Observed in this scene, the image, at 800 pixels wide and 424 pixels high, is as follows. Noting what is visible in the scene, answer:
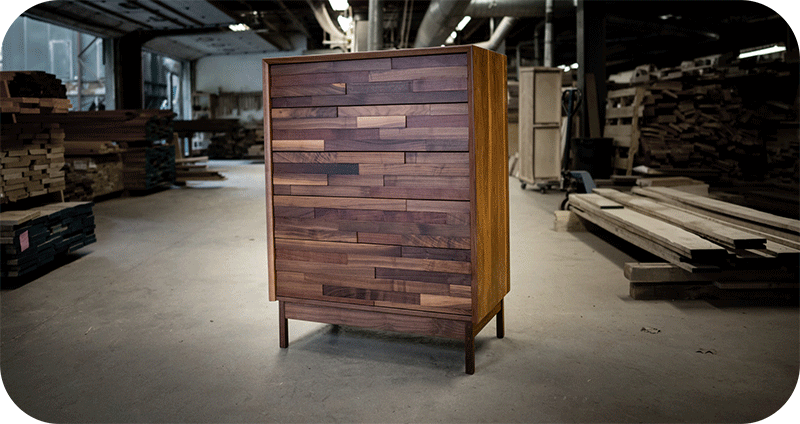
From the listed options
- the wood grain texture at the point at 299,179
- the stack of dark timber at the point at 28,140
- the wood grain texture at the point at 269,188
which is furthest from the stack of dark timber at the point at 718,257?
the stack of dark timber at the point at 28,140

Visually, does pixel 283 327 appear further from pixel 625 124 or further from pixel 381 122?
pixel 625 124

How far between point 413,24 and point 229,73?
7953 mm

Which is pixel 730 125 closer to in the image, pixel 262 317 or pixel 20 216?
pixel 262 317

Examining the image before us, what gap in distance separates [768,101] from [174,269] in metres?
9.78

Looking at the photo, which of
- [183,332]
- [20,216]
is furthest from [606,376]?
[20,216]

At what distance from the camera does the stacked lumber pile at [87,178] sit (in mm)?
8773

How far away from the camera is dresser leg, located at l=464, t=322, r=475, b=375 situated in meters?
2.68

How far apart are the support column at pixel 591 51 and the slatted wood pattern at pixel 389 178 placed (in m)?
7.90

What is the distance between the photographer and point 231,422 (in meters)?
2.26

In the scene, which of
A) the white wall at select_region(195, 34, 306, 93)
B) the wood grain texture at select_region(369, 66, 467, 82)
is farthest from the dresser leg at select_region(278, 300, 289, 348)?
the white wall at select_region(195, 34, 306, 93)

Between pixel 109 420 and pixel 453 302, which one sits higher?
pixel 453 302

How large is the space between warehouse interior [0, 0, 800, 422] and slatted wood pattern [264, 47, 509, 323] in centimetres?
8

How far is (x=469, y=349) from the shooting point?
268 cm

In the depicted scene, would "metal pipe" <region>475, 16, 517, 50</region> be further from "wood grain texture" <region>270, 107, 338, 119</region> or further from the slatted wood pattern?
"wood grain texture" <region>270, 107, 338, 119</region>
